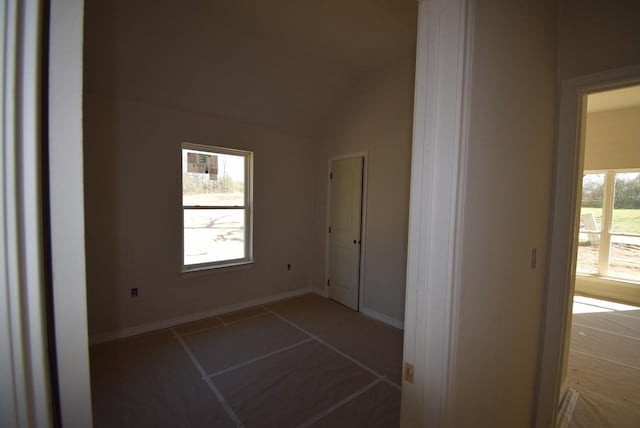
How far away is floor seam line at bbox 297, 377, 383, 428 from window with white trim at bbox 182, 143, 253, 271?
2265 millimetres

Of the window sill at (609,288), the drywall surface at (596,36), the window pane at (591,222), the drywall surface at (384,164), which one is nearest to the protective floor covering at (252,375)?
the drywall surface at (384,164)

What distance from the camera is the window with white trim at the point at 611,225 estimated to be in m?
4.63

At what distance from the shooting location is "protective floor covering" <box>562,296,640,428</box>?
2.06 m

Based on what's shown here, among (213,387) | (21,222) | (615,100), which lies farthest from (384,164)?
(615,100)

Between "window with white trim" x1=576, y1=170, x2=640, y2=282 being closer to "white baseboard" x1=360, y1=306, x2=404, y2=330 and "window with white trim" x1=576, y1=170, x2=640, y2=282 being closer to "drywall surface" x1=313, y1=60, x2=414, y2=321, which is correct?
"drywall surface" x1=313, y1=60, x2=414, y2=321

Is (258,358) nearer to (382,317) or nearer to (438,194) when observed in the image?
(382,317)

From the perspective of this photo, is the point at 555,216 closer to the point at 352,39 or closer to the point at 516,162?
the point at 516,162

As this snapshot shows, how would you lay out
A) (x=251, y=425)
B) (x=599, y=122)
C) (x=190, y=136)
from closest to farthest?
(x=251, y=425)
(x=190, y=136)
(x=599, y=122)

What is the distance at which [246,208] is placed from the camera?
397 cm

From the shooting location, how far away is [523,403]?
1647mm

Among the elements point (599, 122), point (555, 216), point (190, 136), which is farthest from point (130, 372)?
point (599, 122)

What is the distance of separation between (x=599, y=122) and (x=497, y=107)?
563 centimetres

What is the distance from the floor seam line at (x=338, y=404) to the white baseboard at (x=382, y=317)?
108 centimetres

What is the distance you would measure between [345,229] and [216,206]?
185 centimetres
